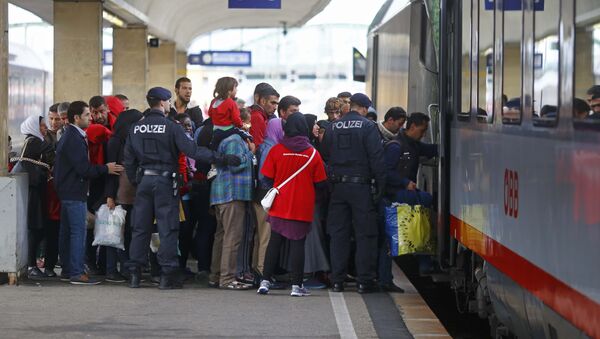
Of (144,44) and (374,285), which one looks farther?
(144,44)

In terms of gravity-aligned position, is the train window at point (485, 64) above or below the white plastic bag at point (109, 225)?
above

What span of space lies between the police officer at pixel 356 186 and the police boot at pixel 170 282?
145 centimetres

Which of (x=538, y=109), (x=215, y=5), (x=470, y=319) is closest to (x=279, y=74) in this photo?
(x=215, y=5)

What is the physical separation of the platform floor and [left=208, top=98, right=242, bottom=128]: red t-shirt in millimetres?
1525

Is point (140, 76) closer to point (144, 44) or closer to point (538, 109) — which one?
point (144, 44)

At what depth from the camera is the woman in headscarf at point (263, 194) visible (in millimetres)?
12070

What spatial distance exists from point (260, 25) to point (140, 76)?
50.9 ft

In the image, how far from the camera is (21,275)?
11953 millimetres

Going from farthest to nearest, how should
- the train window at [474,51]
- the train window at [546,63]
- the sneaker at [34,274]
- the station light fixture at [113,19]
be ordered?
the station light fixture at [113,19]
the sneaker at [34,274]
the train window at [474,51]
the train window at [546,63]

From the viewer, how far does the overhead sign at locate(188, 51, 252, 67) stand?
47719 mm

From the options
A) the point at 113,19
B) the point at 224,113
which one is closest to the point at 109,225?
the point at 224,113

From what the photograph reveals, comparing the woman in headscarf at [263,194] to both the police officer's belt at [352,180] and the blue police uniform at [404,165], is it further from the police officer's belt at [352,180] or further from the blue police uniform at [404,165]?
the blue police uniform at [404,165]

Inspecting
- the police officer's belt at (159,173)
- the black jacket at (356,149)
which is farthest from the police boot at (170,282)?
the black jacket at (356,149)

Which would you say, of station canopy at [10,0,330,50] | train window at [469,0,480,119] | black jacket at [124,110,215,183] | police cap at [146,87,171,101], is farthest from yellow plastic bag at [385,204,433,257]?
station canopy at [10,0,330,50]
